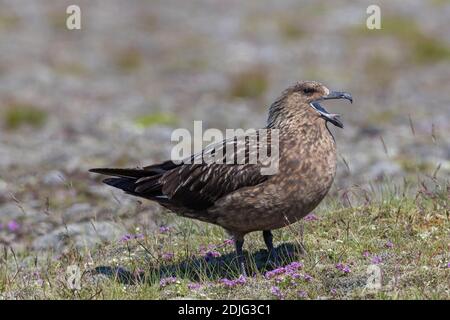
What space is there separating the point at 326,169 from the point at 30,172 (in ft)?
21.6

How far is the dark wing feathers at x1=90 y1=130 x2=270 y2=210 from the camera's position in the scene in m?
6.84

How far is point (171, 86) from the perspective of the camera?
66.5ft

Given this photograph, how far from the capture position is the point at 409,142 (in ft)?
45.4

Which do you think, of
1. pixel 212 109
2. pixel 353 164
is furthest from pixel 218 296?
pixel 212 109

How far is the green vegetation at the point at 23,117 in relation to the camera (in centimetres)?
1636

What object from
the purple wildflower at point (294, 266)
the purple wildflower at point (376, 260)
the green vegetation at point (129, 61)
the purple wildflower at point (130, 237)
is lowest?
the purple wildflower at point (130, 237)

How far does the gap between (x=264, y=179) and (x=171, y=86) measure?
45.2 feet

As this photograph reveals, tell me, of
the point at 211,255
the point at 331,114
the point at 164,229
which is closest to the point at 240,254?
the point at 211,255

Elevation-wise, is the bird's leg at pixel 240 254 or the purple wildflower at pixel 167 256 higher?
the bird's leg at pixel 240 254

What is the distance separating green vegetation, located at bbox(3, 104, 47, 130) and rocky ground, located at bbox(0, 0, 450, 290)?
0.04 meters

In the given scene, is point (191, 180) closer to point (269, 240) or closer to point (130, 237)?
point (269, 240)

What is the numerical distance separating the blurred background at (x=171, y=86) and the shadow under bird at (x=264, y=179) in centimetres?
85

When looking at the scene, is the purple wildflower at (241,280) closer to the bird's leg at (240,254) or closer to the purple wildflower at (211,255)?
the bird's leg at (240,254)

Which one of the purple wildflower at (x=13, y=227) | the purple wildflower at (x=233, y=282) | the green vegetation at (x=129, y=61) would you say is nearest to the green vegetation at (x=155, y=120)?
the green vegetation at (x=129, y=61)
